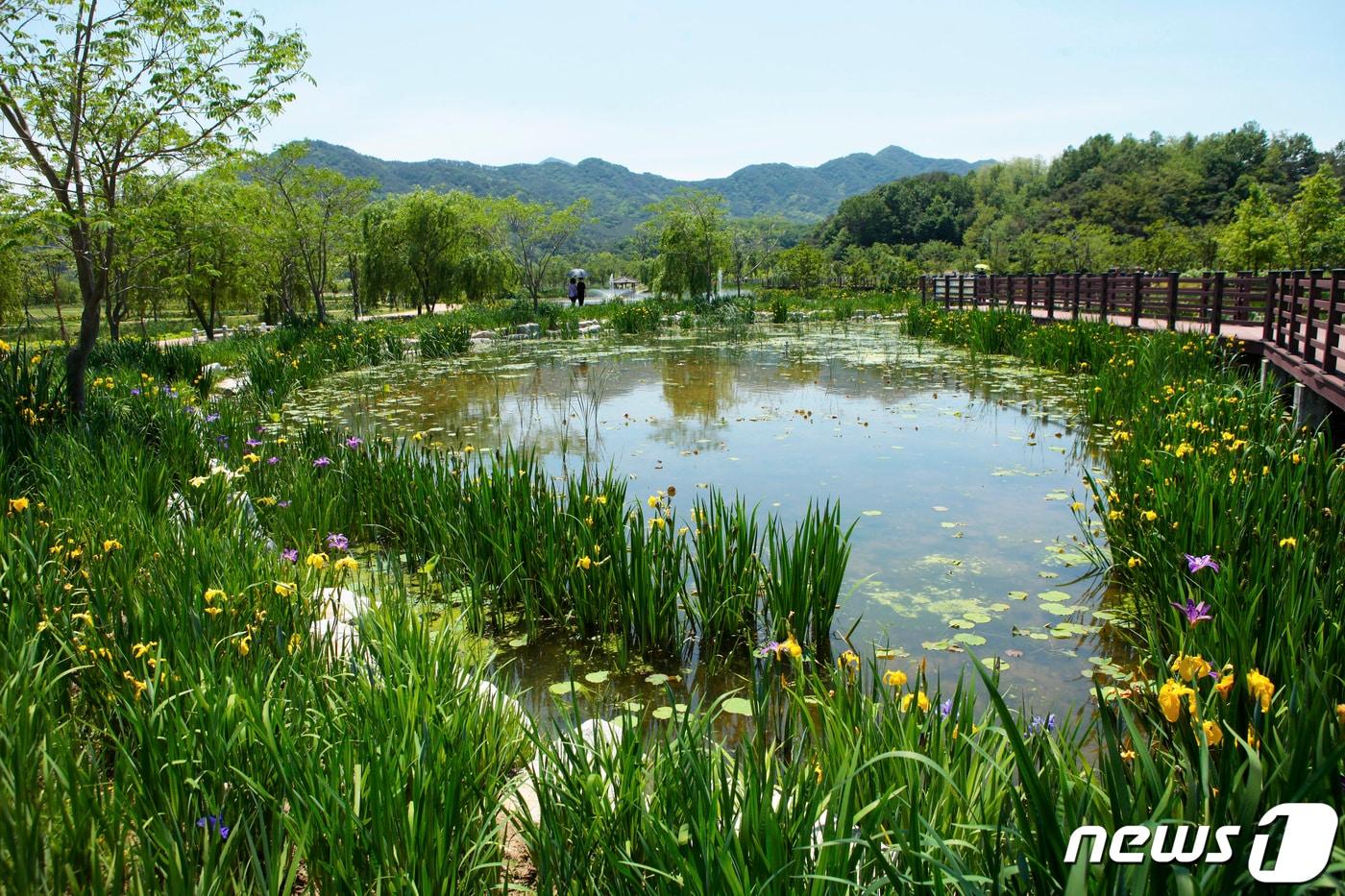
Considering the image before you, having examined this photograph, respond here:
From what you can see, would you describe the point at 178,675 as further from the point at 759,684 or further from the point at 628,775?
the point at 759,684

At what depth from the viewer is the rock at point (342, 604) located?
9.55 ft

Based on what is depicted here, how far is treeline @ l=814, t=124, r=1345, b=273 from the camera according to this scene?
115 ft

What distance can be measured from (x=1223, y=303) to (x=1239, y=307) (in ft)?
4.57

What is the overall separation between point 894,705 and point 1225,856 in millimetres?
858

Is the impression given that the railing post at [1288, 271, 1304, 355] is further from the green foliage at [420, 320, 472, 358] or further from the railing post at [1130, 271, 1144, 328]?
the green foliage at [420, 320, 472, 358]

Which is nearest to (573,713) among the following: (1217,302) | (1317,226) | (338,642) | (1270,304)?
(338,642)

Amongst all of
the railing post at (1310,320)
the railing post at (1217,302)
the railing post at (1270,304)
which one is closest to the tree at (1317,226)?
the railing post at (1217,302)

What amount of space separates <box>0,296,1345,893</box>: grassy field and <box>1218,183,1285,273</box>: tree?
126 ft

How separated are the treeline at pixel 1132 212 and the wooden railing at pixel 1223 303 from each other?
21521mm

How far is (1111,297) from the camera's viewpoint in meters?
15.3

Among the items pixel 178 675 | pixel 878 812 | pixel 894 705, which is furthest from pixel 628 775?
pixel 178 675

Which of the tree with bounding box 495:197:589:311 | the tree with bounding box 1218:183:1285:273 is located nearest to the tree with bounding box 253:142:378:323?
the tree with bounding box 495:197:589:311

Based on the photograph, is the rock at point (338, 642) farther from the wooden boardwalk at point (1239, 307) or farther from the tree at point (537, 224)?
the tree at point (537, 224)

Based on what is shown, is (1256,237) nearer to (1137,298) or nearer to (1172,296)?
(1137,298)
